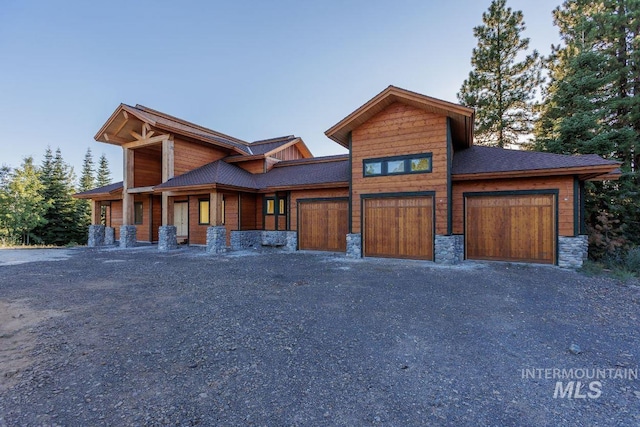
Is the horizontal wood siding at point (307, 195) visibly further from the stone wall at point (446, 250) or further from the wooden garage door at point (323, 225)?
the stone wall at point (446, 250)

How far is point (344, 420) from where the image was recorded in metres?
2.19

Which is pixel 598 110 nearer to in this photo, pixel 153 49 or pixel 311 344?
pixel 311 344

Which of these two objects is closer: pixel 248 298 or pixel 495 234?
pixel 248 298

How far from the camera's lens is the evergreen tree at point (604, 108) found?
38.6 feet

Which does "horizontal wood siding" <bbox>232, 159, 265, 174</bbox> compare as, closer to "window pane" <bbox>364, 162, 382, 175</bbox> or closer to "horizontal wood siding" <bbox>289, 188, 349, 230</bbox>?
"horizontal wood siding" <bbox>289, 188, 349, 230</bbox>

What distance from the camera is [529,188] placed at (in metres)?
9.05

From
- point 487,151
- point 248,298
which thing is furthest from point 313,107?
point 248,298


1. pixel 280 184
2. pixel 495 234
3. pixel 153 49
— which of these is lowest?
pixel 495 234

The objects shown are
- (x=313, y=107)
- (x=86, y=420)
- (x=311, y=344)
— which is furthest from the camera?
(x=313, y=107)

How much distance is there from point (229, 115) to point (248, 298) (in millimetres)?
24607

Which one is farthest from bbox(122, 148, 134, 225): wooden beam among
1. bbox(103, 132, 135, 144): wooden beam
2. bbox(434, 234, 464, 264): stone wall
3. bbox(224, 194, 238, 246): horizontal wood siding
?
bbox(434, 234, 464, 264): stone wall

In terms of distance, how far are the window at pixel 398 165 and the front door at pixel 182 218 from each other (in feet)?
34.9

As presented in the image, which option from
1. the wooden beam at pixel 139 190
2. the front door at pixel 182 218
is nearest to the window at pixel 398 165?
the front door at pixel 182 218

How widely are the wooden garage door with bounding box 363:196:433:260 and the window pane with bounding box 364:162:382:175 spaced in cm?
102
